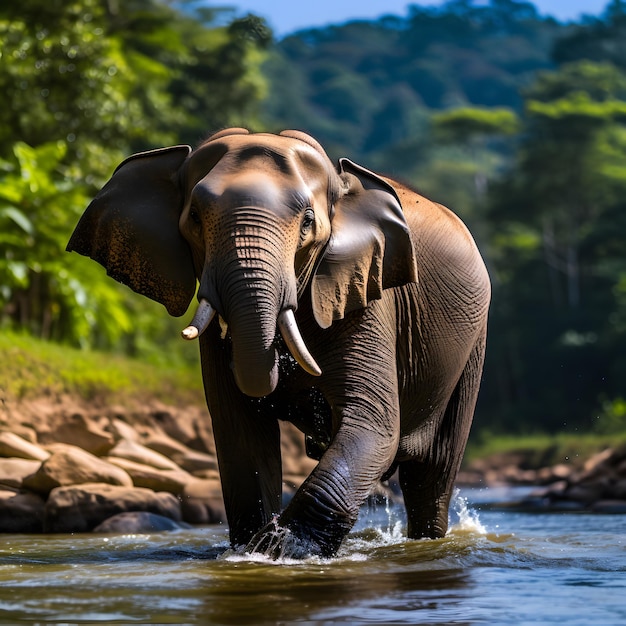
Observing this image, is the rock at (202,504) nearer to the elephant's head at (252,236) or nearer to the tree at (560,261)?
the elephant's head at (252,236)

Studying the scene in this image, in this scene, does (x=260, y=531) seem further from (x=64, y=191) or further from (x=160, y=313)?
(x=160, y=313)

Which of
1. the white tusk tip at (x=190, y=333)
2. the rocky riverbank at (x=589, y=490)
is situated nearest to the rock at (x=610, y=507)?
the rocky riverbank at (x=589, y=490)

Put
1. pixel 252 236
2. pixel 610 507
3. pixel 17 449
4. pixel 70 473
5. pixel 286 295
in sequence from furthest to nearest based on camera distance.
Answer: pixel 610 507 < pixel 17 449 < pixel 70 473 < pixel 286 295 < pixel 252 236

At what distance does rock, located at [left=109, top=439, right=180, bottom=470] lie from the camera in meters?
12.0

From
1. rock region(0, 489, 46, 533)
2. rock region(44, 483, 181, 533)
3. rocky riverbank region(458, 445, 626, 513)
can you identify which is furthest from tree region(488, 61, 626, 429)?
rock region(0, 489, 46, 533)

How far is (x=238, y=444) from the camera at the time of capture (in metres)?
7.28

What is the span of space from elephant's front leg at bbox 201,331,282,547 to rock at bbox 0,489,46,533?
2895 millimetres

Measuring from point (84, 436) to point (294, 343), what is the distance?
6.55 m

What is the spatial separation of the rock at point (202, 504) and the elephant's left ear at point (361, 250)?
4598mm

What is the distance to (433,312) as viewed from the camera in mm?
7992

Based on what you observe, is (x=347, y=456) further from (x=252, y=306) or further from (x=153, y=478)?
(x=153, y=478)

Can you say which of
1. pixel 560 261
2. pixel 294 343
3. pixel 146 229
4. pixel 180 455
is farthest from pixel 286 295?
pixel 560 261

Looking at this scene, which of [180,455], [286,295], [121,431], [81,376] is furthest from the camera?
[81,376]

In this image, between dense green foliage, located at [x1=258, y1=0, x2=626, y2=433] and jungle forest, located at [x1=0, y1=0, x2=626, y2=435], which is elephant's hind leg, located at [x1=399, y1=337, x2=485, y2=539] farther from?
dense green foliage, located at [x1=258, y1=0, x2=626, y2=433]
